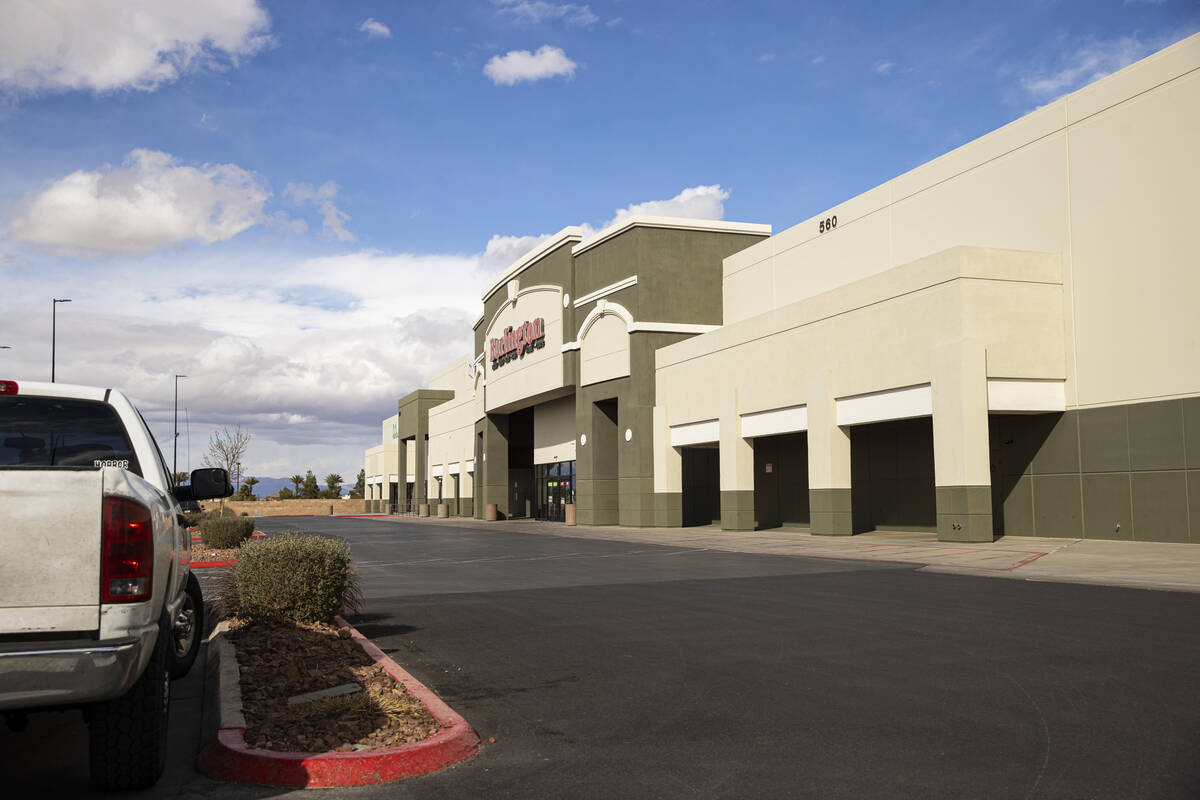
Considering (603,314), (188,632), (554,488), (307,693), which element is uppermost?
(603,314)

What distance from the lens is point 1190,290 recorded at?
22.3m

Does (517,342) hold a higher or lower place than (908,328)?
higher

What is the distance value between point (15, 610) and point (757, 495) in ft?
114

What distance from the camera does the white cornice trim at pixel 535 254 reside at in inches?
1845

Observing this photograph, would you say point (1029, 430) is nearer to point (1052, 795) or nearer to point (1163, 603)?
point (1163, 603)

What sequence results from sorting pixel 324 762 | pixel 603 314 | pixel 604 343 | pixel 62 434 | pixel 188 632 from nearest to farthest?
1. pixel 324 762
2. pixel 62 434
3. pixel 188 632
4. pixel 604 343
5. pixel 603 314

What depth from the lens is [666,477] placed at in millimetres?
40312

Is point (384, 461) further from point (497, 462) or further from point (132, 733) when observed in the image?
point (132, 733)

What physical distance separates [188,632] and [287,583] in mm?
Result: 1471

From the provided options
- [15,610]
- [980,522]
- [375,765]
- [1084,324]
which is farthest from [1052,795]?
[1084,324]

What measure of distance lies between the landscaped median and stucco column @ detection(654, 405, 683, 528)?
29.6m

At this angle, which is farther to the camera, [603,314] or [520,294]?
[520,294]

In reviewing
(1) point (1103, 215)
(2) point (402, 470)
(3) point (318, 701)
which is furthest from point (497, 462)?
(3) point (318, 701)

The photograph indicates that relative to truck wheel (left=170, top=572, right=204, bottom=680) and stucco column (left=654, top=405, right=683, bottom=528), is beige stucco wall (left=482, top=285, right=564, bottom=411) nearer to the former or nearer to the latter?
stucco column (left=654, top=405, right=683, bottom=528)
